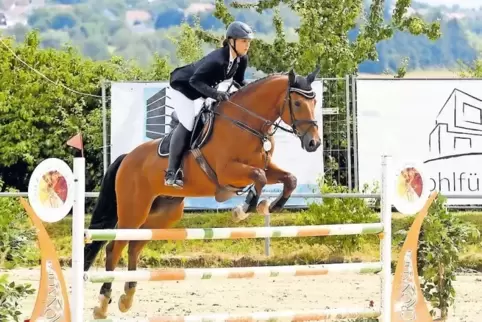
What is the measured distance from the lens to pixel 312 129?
475 centimetres

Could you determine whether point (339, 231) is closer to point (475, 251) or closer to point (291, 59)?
point (475, 251)

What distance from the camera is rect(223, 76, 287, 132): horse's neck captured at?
5.00 metres

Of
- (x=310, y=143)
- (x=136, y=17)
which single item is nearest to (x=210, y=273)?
(x=310, y=143)

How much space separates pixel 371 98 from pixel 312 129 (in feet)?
19.1

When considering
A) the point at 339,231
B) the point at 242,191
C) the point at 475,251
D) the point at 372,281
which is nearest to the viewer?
the point at 339,231

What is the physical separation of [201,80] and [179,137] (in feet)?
1.23

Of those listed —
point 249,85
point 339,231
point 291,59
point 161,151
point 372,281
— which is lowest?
point 372,281

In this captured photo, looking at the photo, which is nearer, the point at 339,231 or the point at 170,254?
the point at 339,231

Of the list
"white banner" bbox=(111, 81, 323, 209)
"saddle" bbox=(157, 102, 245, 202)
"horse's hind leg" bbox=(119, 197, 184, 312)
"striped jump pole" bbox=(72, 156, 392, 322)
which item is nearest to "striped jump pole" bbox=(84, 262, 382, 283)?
"striped jump pole" bbox=(72, 156, 392, 322)

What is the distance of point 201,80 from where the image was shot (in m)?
5.04

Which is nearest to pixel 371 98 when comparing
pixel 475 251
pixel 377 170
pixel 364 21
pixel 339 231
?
pixel 377 170

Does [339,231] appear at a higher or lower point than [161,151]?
lower

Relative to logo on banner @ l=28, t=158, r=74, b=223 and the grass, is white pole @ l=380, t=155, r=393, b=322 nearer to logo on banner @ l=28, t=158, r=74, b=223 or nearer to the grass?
logo on banner @ l=28, t=158, r=74, b=223

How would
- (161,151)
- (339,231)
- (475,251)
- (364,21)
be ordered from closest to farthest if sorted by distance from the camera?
(339,231), (161,151), (475,251), (364,21)
